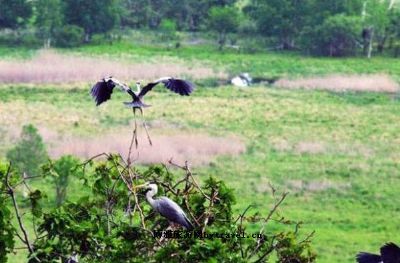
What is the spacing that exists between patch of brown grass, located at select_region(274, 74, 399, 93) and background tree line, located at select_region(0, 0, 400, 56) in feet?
29.7

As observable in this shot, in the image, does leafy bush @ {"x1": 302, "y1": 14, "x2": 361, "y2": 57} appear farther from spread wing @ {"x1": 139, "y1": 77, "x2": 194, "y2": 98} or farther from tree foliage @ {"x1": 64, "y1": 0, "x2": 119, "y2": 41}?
spread wing @ {"x1": 139, "y1": 77, "x2": 194, "y2": 98}

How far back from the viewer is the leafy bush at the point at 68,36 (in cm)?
5590

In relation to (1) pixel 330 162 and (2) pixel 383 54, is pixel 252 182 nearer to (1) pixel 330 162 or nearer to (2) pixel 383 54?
(1) pixel 330 162

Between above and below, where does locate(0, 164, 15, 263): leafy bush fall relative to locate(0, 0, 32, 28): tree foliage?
above

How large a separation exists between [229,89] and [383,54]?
55.1 feet

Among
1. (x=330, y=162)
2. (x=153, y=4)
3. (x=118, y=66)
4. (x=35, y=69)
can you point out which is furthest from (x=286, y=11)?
(x=330, y=162)

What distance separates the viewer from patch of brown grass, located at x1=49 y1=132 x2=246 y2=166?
96.7ft

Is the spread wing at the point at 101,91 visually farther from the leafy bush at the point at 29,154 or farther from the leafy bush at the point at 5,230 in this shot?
the leafy bush at the point at 29,154

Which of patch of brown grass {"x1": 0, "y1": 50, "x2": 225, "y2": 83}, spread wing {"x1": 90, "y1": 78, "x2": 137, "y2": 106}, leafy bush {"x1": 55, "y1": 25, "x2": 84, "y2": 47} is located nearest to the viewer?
spread wing {"x1": 90, "y1": 78, "x2": 137, "y2": 106}

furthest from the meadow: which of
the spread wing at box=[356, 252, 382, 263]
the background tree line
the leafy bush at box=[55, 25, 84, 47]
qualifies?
the spread wing at box=[356, 252, 382, 263]

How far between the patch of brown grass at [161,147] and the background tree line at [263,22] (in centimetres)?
2492

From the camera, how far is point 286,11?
61.3m

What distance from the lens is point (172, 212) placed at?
317 inches

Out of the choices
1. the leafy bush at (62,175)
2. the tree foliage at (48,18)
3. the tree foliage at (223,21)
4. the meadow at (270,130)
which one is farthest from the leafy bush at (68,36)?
the leafy bush at (62,175)
